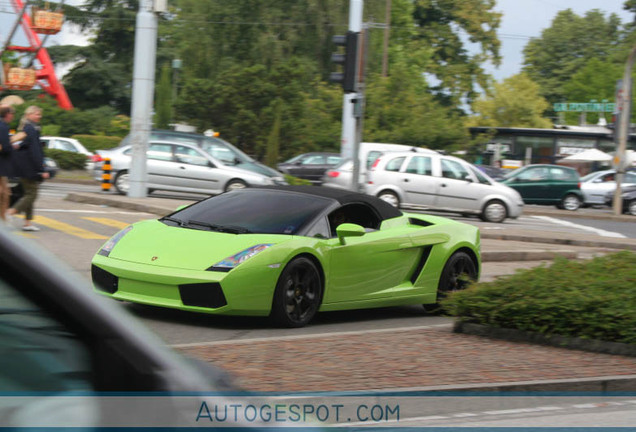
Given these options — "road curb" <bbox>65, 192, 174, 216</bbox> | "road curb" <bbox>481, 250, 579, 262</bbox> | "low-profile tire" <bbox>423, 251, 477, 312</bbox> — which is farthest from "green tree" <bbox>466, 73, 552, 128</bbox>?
"low-profile tire" <bbox>423, 251, 477, 312</bbox>

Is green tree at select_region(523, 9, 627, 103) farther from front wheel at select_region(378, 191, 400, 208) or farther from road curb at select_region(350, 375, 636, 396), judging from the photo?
road curb at select_region(350, 375, 636, 396)

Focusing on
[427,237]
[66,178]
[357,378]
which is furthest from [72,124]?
[357,378]

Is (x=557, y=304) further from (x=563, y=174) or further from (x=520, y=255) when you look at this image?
(x=563, y=174)

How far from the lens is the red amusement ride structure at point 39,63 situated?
153 ft

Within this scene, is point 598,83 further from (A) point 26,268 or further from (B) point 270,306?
(A) point 26,268

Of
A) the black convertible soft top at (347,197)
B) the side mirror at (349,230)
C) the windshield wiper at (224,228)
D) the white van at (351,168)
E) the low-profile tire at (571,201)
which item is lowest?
the low-profile tire at (571,201)

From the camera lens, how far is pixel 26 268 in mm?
1718

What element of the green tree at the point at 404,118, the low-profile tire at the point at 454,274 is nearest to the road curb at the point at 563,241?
the low-profile tire at the point at 454,274

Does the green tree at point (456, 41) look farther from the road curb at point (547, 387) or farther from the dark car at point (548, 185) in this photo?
the road curb at point (547, 387)

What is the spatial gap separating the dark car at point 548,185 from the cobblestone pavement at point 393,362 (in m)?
26.8

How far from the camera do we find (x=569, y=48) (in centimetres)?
10525

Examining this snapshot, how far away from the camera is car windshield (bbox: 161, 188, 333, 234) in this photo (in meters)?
8.52

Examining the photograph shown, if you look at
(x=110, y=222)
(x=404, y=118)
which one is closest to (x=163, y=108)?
(x=404, y=118)

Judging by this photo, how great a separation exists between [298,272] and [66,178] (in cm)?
2410
